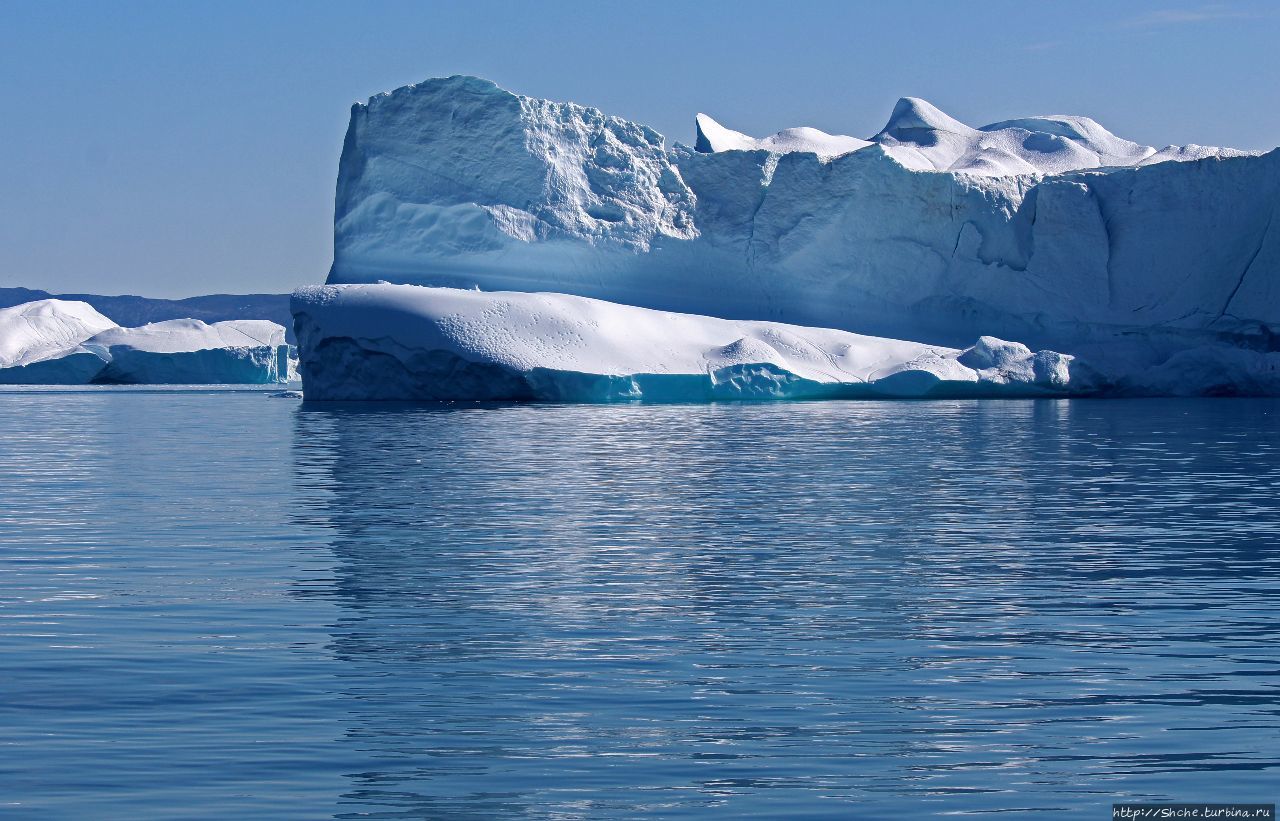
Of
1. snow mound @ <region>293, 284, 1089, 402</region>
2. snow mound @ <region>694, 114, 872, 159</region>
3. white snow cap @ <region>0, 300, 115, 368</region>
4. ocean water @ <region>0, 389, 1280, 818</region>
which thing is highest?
snow mound @ <region>694, 114, 872, 159</region>

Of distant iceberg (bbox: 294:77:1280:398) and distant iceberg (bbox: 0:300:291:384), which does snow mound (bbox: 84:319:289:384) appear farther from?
distant iceberg (bbox: 294:77:1280:398)

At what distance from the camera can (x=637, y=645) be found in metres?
5.22

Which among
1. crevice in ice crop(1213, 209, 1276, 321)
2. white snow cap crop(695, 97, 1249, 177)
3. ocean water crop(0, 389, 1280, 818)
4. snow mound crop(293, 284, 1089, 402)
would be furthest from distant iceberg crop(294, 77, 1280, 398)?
ocean water crop(0, 389, 1280, 818)

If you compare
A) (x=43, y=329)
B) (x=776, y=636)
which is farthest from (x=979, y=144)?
(x=43, y=329)

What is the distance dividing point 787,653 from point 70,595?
3.12 meters

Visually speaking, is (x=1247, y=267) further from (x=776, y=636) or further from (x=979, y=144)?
(x=776, y=636)

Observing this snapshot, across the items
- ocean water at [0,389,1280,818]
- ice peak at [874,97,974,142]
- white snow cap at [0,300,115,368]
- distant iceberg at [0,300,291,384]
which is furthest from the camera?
white snow cap at [0,300,115,368]

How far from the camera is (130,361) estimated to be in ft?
184

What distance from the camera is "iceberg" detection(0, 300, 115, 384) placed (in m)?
58.6

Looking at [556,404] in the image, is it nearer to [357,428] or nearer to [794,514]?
[357,428]

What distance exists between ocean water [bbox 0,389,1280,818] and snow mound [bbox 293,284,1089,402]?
12.7 meters

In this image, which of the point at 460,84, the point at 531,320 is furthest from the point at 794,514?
the point at 460,84

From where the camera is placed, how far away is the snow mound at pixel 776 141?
32.6 m

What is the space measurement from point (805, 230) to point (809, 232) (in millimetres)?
86
